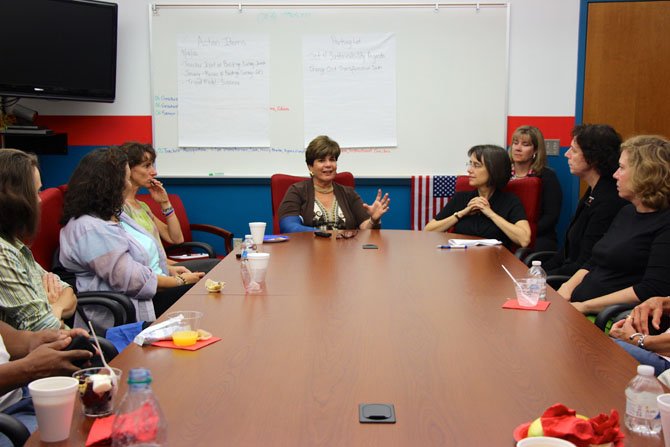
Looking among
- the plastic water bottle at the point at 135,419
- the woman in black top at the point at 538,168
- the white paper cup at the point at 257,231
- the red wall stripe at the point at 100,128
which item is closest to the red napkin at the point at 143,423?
the plastic water bottle at the point at 135,419

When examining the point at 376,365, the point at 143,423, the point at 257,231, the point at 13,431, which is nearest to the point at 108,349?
the point at 13,431

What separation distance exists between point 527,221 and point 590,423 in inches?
121

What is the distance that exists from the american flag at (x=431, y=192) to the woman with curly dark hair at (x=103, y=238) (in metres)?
2.65

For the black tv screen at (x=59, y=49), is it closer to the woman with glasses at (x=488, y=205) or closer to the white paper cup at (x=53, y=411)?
the woman with glasses at (x=488, y=205)

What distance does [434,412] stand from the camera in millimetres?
1504

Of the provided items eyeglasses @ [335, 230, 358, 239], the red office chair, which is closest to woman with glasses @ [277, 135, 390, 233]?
eyeglasses @ [335, 230, 358, 239]

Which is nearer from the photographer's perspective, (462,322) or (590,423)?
(590,423)

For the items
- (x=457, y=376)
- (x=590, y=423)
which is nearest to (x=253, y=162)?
(x=457, y=376)

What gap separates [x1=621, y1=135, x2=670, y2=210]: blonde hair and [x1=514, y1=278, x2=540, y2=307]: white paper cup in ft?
2.85

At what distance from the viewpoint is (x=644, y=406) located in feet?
4.55

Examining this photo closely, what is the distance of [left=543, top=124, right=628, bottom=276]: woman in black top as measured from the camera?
3641 mm

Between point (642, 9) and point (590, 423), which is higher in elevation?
point (642, 9)

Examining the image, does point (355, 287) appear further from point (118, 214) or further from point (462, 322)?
point (118, 214)

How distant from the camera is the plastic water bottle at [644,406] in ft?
4.53
